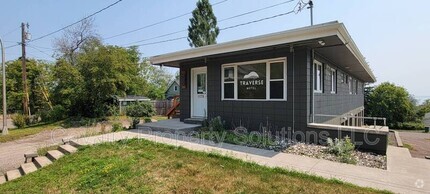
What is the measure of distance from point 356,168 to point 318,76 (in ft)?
13.9

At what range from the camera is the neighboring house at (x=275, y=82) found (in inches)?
242

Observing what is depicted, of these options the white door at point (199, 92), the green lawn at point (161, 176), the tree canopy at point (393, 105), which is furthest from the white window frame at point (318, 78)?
the tree canopy at point (393, 105)

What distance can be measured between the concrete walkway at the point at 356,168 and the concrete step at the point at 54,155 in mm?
3271

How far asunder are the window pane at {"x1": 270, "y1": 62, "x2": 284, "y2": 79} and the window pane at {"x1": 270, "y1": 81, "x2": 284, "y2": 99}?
0.61 feet

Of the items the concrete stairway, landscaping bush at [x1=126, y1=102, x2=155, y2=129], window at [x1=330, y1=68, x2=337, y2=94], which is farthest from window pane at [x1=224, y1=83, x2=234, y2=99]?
landscaping bush at [x1=126, y1=102, x2=155, y2=129]

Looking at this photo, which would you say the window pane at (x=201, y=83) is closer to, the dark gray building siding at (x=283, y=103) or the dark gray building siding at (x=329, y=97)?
the dark gray building siding at (x=283, y=103)

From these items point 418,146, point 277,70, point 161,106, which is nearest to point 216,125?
point 277,70

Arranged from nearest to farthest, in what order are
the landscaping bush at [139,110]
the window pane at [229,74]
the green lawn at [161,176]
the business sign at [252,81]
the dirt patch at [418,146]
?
the green lawn at [161,176] < the dirt patch at [418,146] < the business sign at [252,81] < the window pane at [229,74] < the landscaping bush at [139,110]

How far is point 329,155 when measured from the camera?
17.8 ft

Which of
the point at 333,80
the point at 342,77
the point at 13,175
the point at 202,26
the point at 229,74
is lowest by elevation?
the point at 13,175

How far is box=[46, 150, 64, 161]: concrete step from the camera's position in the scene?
6.12 meters

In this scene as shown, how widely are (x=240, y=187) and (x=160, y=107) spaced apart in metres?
19.9

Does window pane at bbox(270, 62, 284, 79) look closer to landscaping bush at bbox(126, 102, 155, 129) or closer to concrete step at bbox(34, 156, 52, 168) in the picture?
concrete step at bbox(34, 156, 52, 168)

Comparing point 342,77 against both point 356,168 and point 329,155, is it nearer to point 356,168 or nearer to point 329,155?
point 329,155
